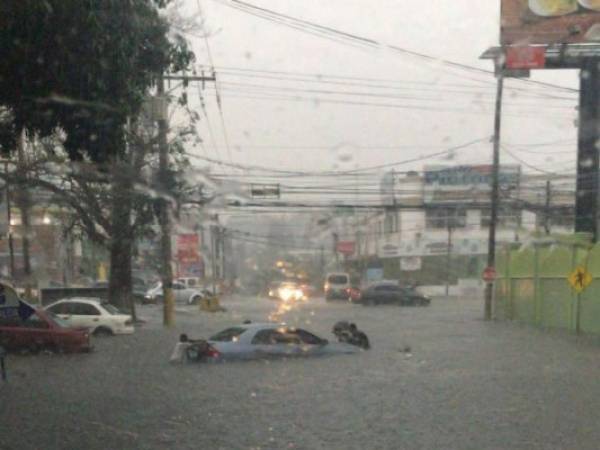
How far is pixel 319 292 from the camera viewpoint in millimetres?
70938

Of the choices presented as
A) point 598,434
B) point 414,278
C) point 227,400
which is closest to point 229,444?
point 227,400

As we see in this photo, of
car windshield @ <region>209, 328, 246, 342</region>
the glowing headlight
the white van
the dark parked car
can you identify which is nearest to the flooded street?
car windshield @ <region>209, 328, 246, 342</region>

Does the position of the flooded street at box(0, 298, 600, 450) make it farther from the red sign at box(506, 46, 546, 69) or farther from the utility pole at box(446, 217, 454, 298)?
the utility pole at box(446, 217, 454, 298)

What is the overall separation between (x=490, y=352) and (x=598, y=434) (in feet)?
37.2

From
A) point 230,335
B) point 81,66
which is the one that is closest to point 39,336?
point 230,335

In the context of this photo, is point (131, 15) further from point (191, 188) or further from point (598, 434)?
point (191, 188)

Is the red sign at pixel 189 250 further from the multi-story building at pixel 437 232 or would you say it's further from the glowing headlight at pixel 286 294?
the glowing headlight at pixel 286 294

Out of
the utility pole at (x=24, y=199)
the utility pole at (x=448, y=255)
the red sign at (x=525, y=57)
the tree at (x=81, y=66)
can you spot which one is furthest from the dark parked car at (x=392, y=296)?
the tree at (x=81, y=66)

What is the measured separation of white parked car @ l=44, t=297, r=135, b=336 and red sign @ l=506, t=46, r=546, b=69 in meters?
15.5

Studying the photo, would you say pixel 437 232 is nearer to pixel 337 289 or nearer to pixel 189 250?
pixel 337 289

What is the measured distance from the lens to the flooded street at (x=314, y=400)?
9.76 metres

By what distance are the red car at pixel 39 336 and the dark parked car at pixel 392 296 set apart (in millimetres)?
28792

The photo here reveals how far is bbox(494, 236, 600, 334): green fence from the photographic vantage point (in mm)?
26422

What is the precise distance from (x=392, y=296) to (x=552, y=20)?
21479 millimetres
